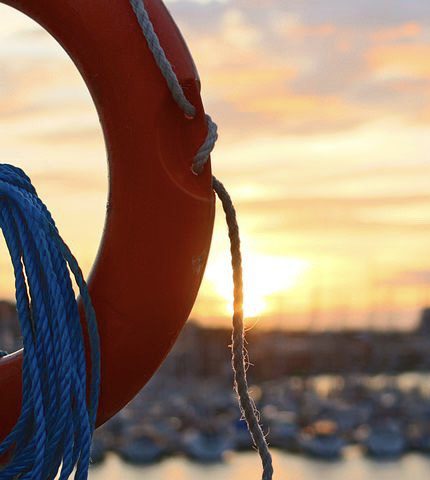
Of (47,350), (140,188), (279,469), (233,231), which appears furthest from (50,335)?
(279,469)

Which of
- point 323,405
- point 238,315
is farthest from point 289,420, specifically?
point 238,315

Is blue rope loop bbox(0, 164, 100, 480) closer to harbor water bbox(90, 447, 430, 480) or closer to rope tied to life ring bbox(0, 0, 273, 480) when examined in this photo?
rope tied to life ring bbox(0, 0, 273, 480)

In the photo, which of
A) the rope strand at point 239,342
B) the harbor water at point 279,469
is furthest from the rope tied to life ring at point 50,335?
the harbor water at point 279,469

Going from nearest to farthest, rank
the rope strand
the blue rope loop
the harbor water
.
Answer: the blue rope loop
the rope strand
the harbor water

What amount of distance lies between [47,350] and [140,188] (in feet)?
1.03

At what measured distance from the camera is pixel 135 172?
1991mm

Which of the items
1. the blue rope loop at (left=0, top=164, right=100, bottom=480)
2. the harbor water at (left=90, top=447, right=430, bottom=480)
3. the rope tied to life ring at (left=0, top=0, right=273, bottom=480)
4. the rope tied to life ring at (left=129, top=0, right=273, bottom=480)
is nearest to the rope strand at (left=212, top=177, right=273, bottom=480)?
the rope tied to life ring at (left=129, top=0, right=273, bottom=480)

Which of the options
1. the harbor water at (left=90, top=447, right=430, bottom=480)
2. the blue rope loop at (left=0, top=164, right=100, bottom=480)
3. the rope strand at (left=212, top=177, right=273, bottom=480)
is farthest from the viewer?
the harbor water at (left=90, top=447, right=430, bottom=480)

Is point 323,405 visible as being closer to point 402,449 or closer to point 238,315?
Result: point 402,449

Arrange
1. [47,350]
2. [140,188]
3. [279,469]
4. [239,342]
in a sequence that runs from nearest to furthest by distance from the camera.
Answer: [47,350]
[140,188]
[239,342]
[279,469]

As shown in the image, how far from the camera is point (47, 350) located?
74.3 inches

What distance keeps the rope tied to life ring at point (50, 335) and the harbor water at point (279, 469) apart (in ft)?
73.6

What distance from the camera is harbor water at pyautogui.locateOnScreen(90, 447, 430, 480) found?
82.5 ft

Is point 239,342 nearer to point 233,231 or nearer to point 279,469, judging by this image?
point 233,231
